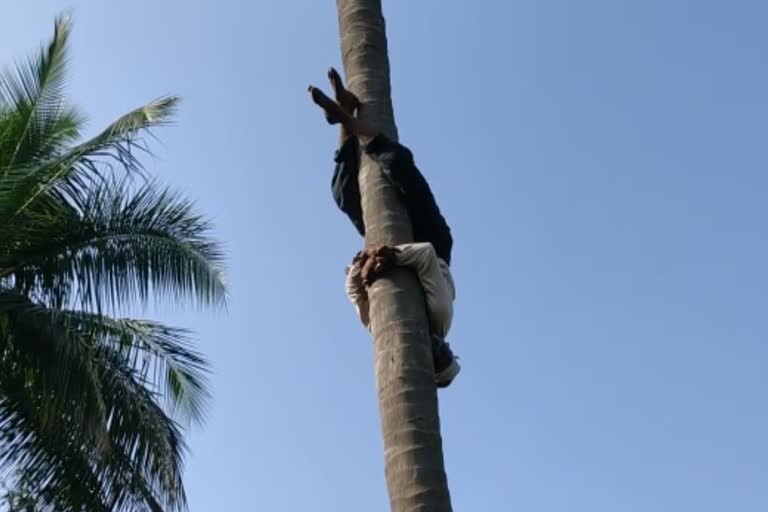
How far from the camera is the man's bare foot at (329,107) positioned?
535cm

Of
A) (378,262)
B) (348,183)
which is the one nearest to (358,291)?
(378,262)

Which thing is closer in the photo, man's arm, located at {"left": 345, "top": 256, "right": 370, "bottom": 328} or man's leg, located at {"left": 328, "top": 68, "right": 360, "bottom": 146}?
man's arm, located at {"left": 345, "top": 256, "right": 370, "bottom": 328}

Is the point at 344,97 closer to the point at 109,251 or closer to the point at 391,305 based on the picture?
the point at 391,305

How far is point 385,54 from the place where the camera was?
588 cm

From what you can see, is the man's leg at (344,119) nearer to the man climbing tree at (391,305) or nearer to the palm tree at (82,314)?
the man climbing tree at (391,305)

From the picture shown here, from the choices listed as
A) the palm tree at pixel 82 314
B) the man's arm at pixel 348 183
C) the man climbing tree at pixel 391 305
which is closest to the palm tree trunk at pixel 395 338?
the man climbing tree at pixel 391 305

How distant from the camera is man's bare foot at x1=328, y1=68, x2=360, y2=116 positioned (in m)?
5.56

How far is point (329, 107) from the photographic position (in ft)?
17.8

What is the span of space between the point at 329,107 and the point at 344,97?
184 millimetres

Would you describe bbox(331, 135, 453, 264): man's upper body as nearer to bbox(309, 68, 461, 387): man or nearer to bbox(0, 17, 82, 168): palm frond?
bbox(309, 68, 461, 387): man

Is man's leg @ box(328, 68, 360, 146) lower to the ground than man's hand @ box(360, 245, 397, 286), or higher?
higher

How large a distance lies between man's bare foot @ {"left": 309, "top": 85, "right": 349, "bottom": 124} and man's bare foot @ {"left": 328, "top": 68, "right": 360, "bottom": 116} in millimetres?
102

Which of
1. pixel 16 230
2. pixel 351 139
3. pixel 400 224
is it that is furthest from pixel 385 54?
pixel 16 230

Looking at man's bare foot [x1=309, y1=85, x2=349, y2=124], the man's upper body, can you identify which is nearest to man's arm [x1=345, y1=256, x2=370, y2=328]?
the man's upper body
